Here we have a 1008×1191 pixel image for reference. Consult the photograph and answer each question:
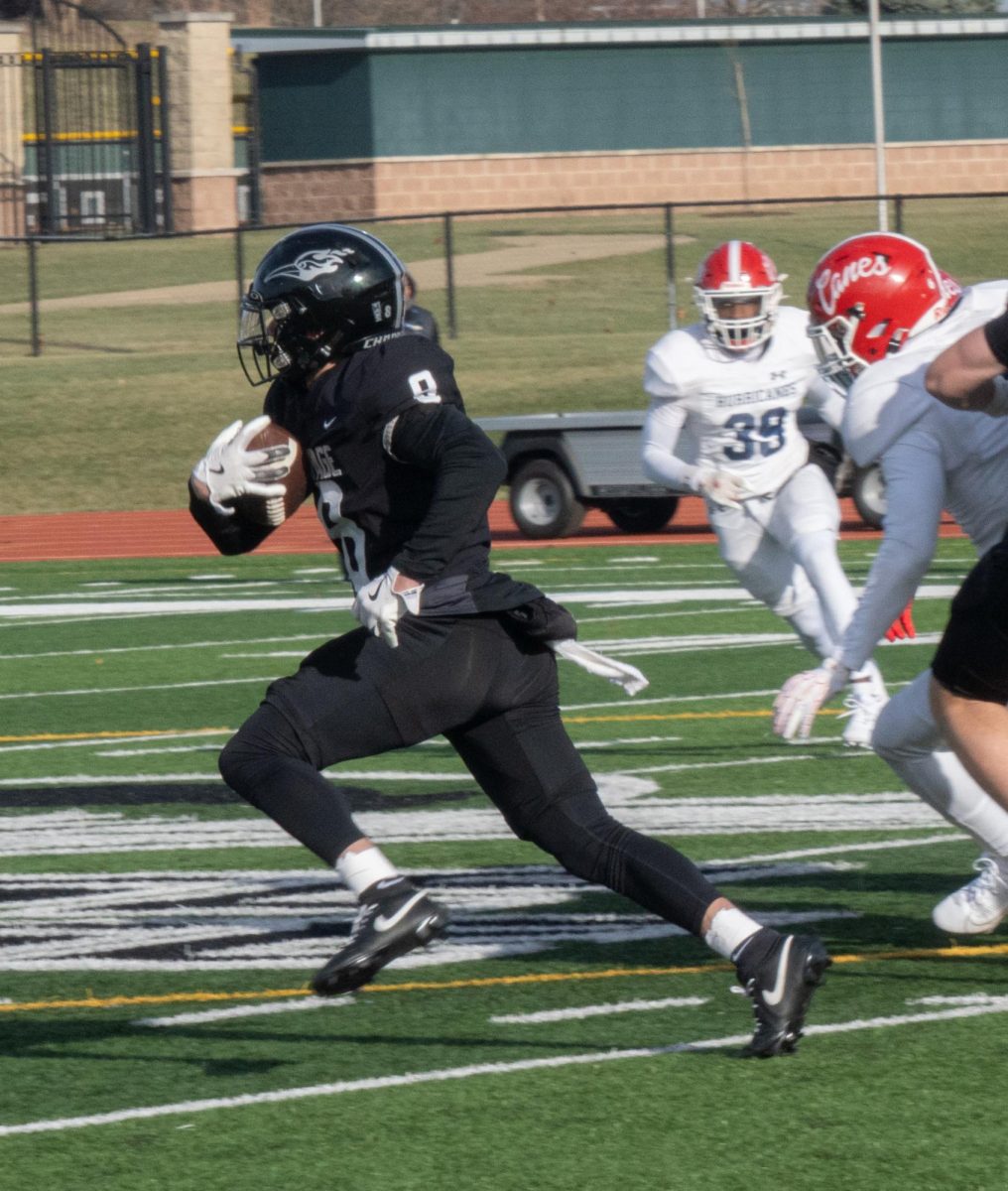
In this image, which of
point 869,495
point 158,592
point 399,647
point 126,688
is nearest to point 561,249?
point 869,495

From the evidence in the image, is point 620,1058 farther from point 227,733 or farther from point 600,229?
point 600,229

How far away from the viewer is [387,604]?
15.4 feet

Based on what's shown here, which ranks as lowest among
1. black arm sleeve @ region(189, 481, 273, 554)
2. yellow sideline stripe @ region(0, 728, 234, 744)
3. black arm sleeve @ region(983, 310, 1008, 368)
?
yellow sideline stripe @ region(0, 728, 234, 744)

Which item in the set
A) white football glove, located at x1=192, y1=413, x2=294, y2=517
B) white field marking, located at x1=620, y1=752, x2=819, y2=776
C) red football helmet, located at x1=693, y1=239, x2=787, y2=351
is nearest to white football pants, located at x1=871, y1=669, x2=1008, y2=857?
white football glove, located at x1=192, y1=413, x2=294, y2=517

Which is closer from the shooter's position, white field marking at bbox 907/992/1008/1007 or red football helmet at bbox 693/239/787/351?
white field marking at bbox 907/992/1008/1007

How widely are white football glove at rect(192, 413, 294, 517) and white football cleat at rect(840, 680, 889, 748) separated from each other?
390 cm

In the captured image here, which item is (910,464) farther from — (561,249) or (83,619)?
(561,249)

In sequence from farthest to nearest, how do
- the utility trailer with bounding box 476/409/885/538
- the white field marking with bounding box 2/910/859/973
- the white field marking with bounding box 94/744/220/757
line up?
the utility trailer with bounding box 476/409/885/538, the white field marking with bounding box 94/744/220/757, the white field marking with bounding box 2/910/859/973

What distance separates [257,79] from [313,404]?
140 feet

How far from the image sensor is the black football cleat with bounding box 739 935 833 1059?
4.53m

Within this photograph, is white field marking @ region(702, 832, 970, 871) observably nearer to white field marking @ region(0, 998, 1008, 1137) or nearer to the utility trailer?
white field marking @ region(0, 998, 1008, 1137)

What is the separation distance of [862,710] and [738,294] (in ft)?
7.72

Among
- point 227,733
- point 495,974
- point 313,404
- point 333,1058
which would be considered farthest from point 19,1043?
point 227,733

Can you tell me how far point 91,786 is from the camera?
8.40 metres
